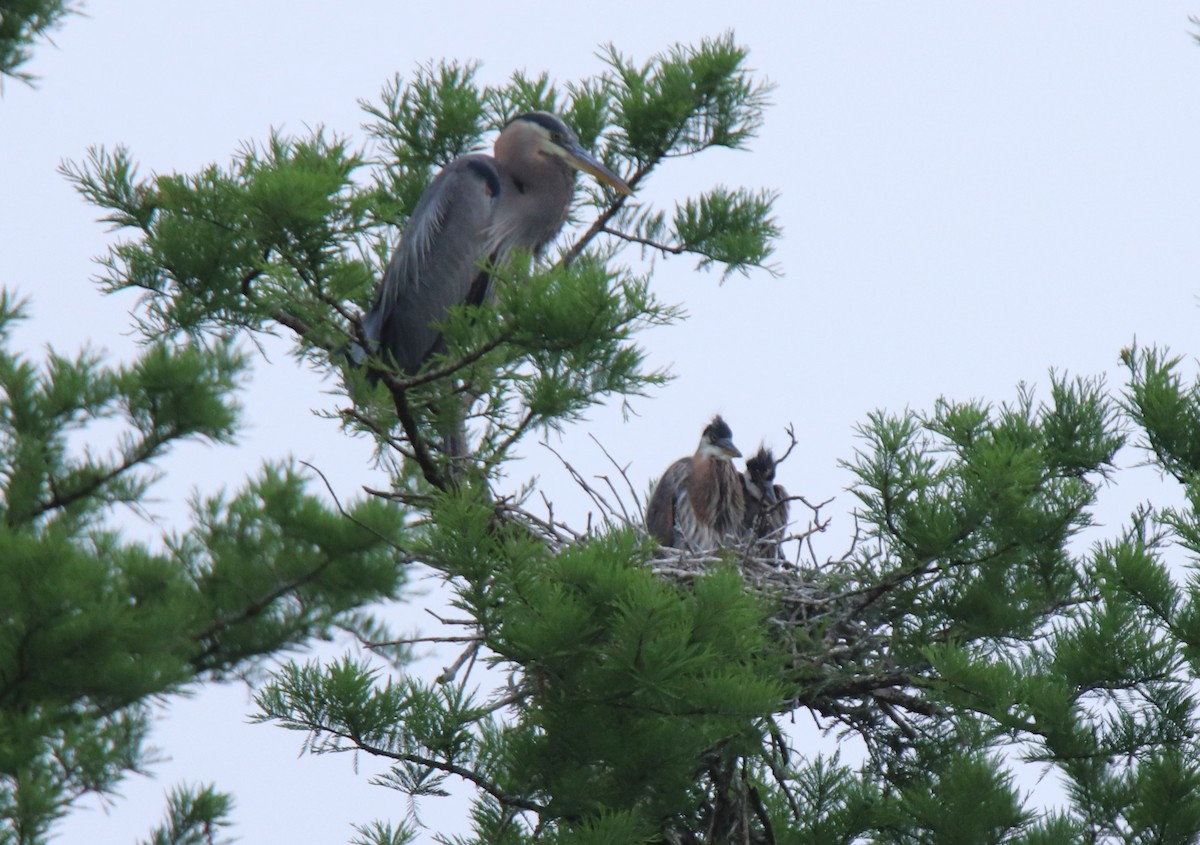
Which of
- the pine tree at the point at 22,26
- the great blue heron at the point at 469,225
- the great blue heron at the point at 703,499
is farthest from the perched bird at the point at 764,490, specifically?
the pine tree at the point at 22,26

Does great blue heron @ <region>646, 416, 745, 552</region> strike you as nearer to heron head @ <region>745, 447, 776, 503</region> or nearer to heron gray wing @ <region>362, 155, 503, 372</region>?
heron head @ <region>745, 447, 776, 503</region>

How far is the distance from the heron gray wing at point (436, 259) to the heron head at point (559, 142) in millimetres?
155

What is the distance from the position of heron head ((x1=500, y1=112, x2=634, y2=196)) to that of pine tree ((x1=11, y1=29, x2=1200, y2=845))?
113cm

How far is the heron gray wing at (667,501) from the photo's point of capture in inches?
206

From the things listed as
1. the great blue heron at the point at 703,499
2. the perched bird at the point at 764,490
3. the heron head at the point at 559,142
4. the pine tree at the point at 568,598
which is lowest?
the pine tree at the point at 568,598

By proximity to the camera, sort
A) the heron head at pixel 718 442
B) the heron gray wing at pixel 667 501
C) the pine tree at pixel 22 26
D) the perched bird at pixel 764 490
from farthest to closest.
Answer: the heron head at pixel 718 442
the heron gray wing at pixel 667 501
the perched bird at pixel 764 490
the pine tree at pixel 22 26

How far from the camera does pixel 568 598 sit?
7.84 feet

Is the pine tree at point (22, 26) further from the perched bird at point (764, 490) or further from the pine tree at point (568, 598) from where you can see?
the perched bird at point (764, 490)

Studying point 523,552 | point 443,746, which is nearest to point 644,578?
point 523,552

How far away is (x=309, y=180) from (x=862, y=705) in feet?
5.80

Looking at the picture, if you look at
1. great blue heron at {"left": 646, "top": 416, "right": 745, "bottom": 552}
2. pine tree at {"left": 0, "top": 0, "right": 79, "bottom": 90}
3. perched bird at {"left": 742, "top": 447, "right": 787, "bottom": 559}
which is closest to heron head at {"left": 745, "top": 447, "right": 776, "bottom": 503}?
perched bird at {"left": 742, "top": 447, "right": 787, "bottom": 559}

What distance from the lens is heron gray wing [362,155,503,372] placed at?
4.60 m

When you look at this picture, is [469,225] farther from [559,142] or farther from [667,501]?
[667,501]

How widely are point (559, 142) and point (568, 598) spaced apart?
2.43 m
